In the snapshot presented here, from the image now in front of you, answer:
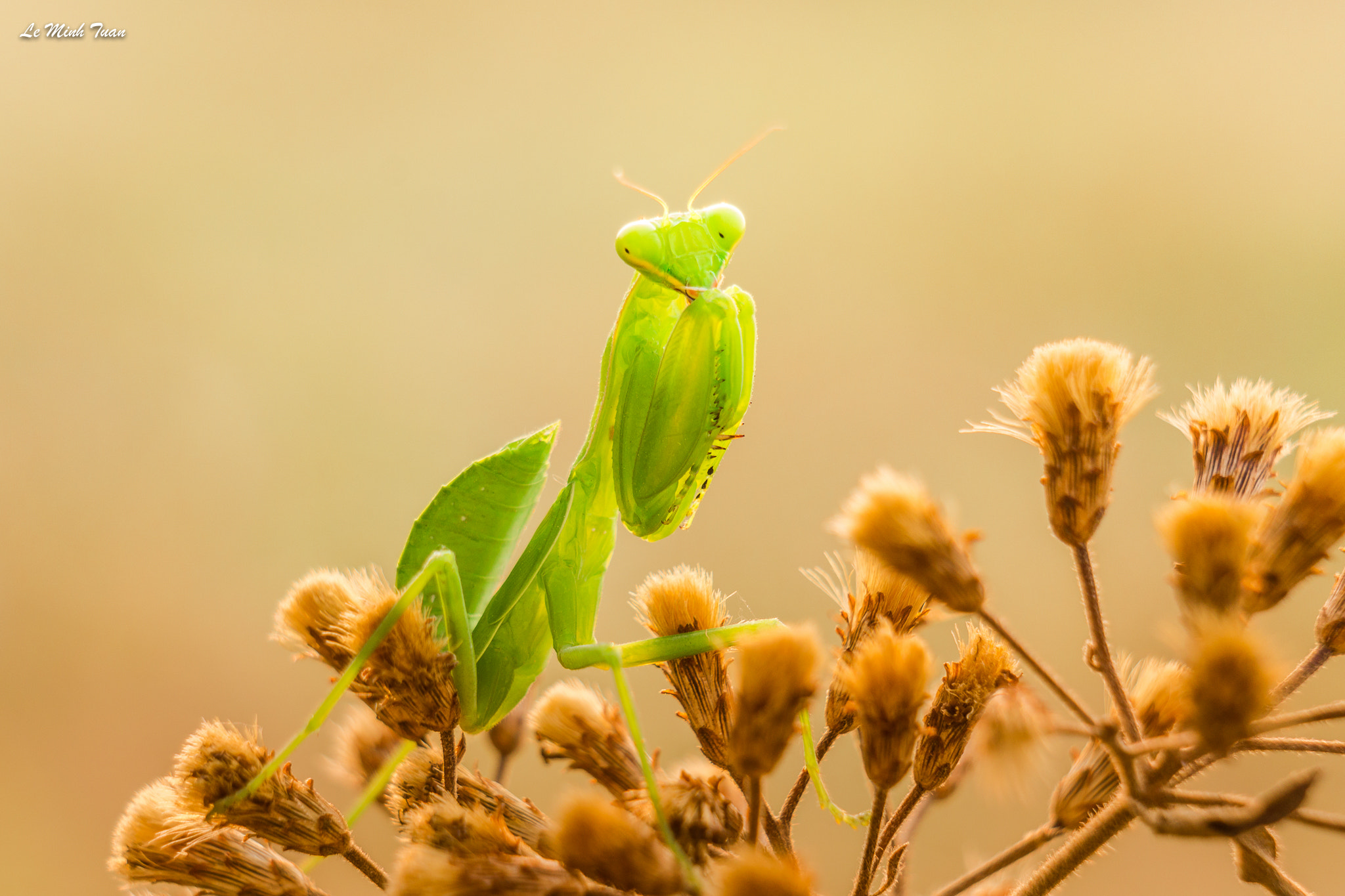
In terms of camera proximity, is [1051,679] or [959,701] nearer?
[1051,679]

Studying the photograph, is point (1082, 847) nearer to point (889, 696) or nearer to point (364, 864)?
point (889, 696)

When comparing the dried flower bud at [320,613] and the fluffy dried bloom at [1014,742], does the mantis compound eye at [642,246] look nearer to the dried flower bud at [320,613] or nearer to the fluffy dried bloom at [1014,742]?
the dried flower bud at [320,613]

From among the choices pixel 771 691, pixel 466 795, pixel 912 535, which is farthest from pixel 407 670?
pixel 912 535

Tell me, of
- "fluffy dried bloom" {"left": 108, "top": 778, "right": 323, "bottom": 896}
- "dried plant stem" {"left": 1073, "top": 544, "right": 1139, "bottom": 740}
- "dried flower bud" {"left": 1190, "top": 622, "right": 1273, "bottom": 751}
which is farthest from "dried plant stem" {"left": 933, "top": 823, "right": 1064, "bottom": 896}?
"fluffy dried bloom" {"left": 108, "top": 778, "right": 323, "bottom": 896}

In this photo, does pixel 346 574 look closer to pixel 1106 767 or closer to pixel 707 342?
pixel 707 342

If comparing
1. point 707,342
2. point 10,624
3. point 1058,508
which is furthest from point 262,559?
point 1058,508
